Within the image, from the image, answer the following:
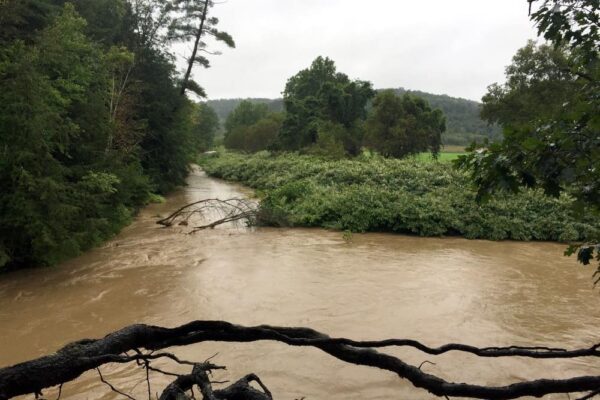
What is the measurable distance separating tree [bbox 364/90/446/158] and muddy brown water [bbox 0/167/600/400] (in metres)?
22.5

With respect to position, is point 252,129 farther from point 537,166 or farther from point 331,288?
point 537,166

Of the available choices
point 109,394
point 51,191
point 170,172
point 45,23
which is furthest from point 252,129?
point 109,394

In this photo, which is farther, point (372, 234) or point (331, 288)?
point (372, 234)

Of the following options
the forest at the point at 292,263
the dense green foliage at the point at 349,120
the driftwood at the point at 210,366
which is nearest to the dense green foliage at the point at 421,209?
the forest at the point at 292,263

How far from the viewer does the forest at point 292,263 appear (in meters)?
2.12

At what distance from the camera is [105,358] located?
158 centimetres

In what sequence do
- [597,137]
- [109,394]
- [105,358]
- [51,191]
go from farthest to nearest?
[51,191], [109,394], [597,137], [105,358]

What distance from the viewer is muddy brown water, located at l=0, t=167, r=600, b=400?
5848 mm

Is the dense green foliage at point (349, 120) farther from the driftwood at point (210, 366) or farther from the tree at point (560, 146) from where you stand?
the driftwood at point (210, 366)

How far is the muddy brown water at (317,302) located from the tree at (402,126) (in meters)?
22.5

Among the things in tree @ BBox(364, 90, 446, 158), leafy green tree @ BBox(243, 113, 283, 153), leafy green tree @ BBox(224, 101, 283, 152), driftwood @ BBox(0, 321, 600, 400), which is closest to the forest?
driftwood @ BBox(0, 321, 600, 400)

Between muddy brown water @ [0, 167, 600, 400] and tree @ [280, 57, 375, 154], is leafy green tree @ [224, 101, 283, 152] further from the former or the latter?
muddy brown water @ [0, 167, 600, 400]

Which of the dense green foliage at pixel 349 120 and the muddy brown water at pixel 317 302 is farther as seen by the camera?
the dense green foliage at pixel 349 120

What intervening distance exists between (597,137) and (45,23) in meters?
15.7
